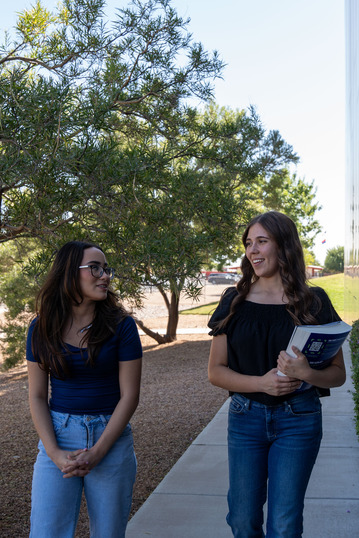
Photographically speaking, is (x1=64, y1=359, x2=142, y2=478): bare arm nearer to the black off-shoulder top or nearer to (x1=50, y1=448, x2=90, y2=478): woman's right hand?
(x1=50, y1=448, x2=90, y2=478): woman's right hand

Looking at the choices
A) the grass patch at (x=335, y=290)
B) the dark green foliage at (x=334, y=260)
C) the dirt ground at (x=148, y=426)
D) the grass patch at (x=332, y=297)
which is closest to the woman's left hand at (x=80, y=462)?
the dirt ground at (x=148, y=426)

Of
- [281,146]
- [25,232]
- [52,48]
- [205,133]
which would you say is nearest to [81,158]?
[25,232]

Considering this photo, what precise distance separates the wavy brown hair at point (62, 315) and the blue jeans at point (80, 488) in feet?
0.80

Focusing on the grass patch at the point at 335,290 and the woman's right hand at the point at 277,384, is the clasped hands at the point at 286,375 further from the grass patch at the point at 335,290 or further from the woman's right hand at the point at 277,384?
the grass patch at the point at 335,290

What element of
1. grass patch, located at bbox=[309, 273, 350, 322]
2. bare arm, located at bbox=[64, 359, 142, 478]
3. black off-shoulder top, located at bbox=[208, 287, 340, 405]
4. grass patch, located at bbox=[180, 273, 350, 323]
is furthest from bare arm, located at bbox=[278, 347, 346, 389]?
grass patch, located at bbox=[309, 273, 350, 322]

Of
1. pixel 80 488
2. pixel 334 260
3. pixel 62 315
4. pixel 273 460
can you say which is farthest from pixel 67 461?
pixel 334 260

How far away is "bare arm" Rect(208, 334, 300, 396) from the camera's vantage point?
8.32 feet

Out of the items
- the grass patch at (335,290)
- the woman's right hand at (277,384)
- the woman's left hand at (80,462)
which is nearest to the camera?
the woman's left hand at (80,462)

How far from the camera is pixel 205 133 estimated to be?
6211mm

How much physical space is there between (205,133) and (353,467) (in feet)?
11.3

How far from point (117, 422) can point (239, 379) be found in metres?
0.55

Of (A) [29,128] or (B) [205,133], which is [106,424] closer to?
(A) [29,128]

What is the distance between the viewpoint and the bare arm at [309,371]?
249cm

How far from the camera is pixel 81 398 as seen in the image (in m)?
2.56
